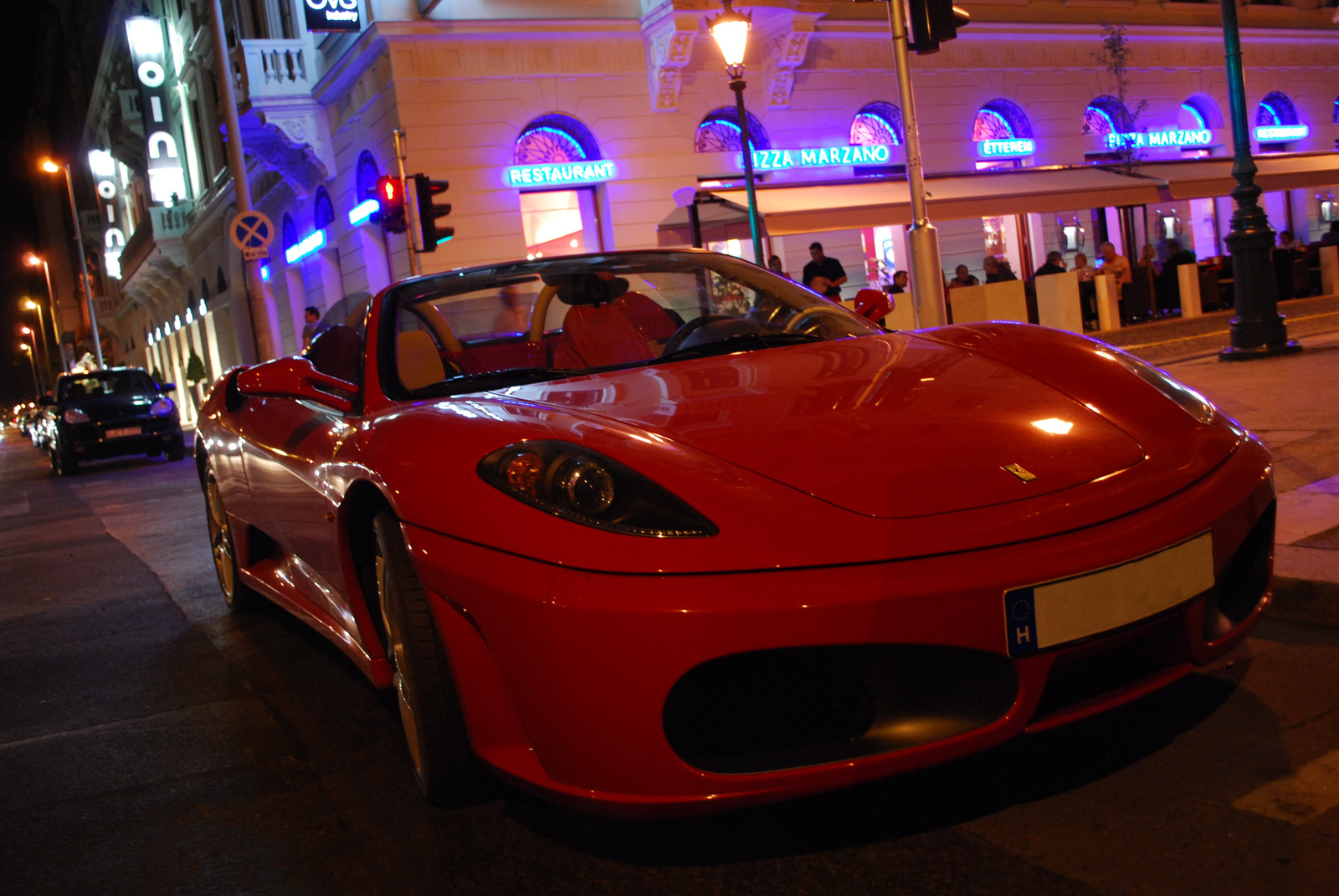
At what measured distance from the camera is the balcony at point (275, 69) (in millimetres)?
19969

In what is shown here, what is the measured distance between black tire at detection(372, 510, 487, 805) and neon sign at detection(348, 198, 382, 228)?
16445 mm

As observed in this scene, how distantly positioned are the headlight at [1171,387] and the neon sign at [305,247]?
20116 mm

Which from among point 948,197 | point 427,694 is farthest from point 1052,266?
point 427,694

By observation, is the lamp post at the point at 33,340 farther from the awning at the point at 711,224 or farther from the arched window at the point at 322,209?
the awning at the point at 711,224

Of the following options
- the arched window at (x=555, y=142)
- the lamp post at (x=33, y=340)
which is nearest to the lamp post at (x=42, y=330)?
the lamp post at (x=33, y=340)

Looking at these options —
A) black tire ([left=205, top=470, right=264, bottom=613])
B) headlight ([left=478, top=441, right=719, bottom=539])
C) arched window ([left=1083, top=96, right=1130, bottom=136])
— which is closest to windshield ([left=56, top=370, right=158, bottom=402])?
black tire ([left=205, top=470, right=264, bottom=613])

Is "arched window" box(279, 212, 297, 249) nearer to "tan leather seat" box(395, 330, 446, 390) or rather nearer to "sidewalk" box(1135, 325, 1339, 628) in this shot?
"sidewalk" box(1135, 325, 1339, 628)

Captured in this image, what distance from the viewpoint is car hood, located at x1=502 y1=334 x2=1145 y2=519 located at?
212 cm

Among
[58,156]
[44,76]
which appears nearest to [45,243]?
[58,156]

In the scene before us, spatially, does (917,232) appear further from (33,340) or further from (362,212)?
(33,340)

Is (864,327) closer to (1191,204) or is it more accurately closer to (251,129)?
(251,129)

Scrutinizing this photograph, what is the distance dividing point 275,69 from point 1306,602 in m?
20.0

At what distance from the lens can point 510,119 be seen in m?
18.5

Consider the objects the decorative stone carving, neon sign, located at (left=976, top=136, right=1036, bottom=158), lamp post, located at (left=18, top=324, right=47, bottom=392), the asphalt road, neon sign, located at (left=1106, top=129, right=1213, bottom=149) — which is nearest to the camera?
the asphalt road
